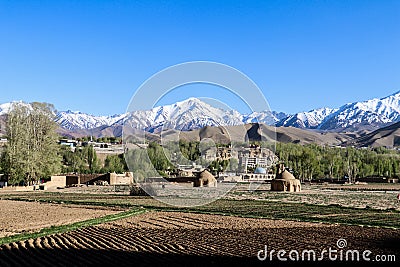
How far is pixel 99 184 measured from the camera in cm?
7050

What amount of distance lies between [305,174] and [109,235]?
8818cm

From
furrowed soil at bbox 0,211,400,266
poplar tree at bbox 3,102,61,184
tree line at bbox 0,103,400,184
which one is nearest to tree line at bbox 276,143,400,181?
tree line at bbox 0,103,400,184

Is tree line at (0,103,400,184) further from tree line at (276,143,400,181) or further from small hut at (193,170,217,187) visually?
small hut at (193,170,217,187)

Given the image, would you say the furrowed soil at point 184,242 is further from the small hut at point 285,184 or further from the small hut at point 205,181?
the small hut at point 205,181

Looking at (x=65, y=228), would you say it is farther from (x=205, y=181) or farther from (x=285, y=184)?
(x=205, y=181)

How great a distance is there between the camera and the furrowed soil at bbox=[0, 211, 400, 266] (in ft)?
41.7

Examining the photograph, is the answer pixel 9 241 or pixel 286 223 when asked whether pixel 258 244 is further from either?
pixel 9 241

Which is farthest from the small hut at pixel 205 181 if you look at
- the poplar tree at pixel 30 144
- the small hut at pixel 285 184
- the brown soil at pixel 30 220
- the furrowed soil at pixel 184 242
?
the furrowed soil at pixel 184 242

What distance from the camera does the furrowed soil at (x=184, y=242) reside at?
41.7 feet

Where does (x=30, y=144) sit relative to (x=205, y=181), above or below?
above

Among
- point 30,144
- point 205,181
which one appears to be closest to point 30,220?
point 30,144

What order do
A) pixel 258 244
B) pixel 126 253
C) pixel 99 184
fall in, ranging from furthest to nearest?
pixel 99 184
pixel 258 244
pixel 126 253

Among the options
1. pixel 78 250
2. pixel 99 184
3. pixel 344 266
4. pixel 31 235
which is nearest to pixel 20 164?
pixel 99 184

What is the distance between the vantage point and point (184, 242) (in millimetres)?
15656
